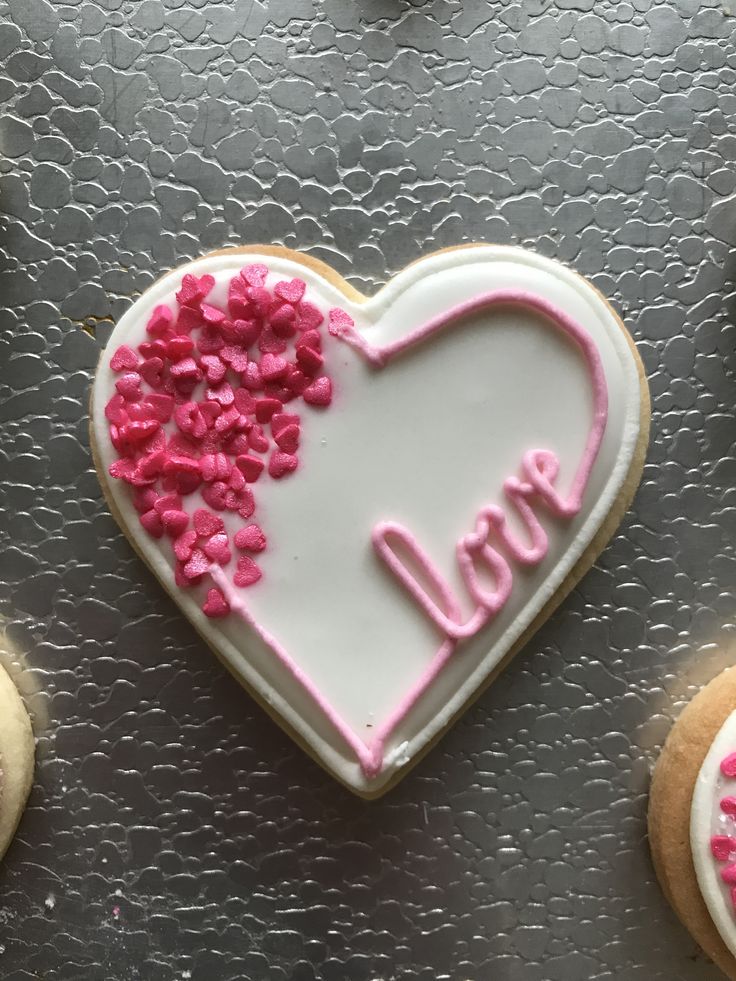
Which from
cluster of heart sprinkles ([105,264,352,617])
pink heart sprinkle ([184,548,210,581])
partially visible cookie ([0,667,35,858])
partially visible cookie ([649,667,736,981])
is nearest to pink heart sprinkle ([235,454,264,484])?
cluster of heart sprinkles ([105,264,352,617])

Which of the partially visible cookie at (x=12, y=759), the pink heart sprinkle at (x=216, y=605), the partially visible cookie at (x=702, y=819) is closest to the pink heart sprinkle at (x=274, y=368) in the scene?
the pink heart sprinkle at (x=216, y=605)

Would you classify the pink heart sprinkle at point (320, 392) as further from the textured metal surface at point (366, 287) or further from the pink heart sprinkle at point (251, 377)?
the textured metal surface at point (366, 287)

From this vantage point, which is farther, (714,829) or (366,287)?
(366,287)

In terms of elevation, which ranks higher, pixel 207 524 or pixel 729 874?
pixel 207 524

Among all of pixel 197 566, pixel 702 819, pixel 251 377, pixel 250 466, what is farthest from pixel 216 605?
pixel 702 819

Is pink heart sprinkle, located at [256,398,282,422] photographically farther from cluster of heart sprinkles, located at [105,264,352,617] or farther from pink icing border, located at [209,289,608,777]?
pink icing border, located at [209,289,608,777]

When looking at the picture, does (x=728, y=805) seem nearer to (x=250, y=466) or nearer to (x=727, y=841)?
(x=727, y=841)
